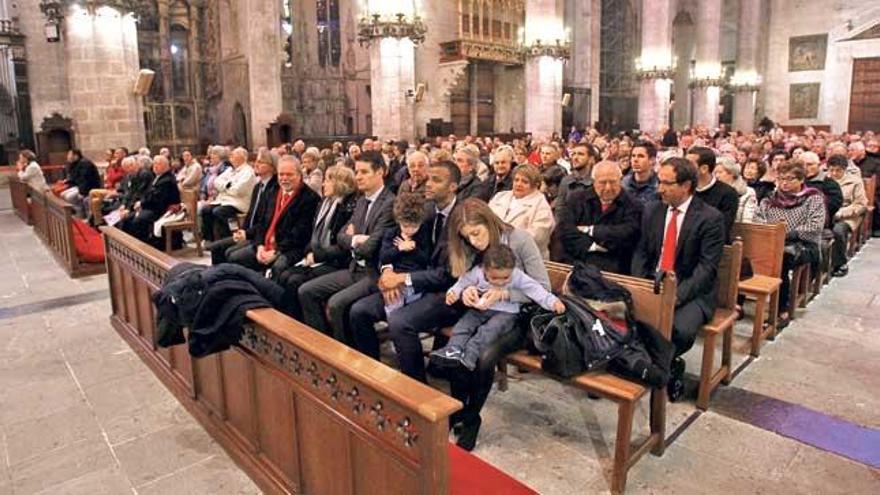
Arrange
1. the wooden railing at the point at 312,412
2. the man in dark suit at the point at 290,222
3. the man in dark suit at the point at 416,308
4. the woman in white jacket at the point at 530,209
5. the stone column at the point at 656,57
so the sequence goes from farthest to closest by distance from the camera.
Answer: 1. the stone column at the point at 656,57
2. the man in dark suit at the point at 290,222
3. the woman in white jacket at the point at 530,209
4. the man in dark suit at the point at 416,308
5. the wooden railing at the point at 312,412

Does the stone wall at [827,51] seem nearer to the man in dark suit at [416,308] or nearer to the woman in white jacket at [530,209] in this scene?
the woman in white jacket at [530,209]

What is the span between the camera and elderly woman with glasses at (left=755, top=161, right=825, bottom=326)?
17.1 ft

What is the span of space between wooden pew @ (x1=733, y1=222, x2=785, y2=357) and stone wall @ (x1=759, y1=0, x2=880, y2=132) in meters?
23.6

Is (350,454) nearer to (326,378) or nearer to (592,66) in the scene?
(326,378)

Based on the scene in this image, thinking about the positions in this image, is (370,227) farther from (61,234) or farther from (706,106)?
(706,106)

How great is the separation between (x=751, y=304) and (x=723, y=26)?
Result: 86.8ft

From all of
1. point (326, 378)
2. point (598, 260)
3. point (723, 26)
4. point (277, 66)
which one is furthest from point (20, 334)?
point (723, 26)

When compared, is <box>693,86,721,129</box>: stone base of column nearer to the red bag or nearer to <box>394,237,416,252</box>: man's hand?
the red bag

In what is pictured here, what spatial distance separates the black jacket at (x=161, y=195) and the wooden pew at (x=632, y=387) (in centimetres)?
600

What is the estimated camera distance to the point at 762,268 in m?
4.66

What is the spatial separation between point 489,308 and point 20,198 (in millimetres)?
11578

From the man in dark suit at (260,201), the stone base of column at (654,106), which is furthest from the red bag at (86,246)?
the stone base of column at (654,106)

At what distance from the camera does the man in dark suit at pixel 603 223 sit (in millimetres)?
4094

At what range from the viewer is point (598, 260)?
13.9ft
